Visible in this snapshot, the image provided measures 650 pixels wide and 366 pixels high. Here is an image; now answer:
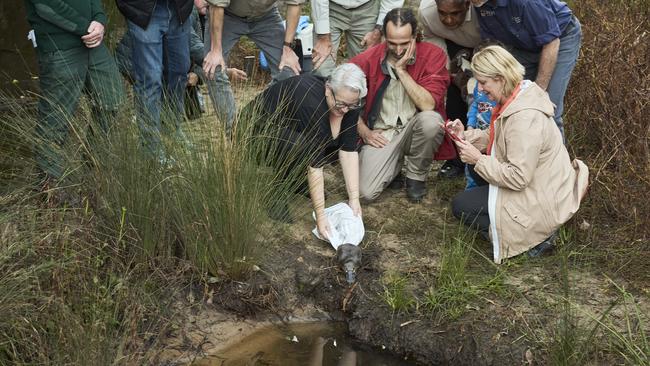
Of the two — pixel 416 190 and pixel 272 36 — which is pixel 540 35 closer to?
pixel 416 190

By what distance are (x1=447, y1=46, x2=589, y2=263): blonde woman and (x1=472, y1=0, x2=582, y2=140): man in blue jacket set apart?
393 millimetres

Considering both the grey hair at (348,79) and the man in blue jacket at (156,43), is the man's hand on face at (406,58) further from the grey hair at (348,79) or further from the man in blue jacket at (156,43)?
the man in blue jacket at (156,43)

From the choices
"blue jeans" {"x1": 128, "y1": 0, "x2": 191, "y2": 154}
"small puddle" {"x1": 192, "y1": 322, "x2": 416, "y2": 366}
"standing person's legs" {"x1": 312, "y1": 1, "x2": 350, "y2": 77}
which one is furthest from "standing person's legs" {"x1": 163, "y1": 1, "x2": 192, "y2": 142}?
"small puddle" {"x1": 192, "y1": 322, "x2": 416, "y2": 366}

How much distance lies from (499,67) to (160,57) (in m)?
1.95

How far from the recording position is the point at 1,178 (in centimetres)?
461

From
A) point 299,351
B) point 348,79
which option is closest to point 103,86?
point 348,79

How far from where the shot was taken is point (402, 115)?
540 cm

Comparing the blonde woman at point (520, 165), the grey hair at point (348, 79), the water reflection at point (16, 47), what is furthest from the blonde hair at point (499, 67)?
the water reflection at point (16, 47)

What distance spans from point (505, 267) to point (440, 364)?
67 centimetres

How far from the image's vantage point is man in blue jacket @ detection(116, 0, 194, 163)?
4949mm

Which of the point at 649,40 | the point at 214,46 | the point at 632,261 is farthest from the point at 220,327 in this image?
the point at 649,40

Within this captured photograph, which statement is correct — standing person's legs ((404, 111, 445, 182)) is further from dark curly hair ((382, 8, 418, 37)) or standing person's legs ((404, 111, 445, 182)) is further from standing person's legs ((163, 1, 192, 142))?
standing person's legs ((163, 1, 192, 142))

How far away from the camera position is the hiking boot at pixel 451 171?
5691 mm

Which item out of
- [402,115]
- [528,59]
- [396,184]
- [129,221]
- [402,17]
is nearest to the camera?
[129,221]
